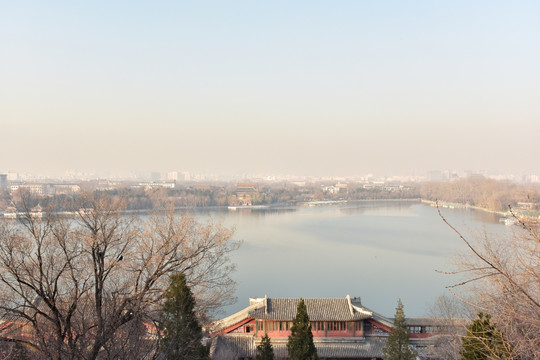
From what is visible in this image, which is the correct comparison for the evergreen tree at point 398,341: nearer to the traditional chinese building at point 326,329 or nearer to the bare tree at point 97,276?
the traditional chinese building at point 326,329

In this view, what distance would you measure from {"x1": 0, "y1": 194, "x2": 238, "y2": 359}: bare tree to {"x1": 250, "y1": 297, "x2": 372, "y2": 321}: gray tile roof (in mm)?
1180

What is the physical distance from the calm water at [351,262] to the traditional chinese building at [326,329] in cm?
84

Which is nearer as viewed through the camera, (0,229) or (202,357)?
(0,229)

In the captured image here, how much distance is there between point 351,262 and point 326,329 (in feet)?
15.0

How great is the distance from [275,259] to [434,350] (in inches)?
192

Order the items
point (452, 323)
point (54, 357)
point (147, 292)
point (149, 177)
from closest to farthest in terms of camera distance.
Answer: point (54, 357) → point (147, 292) → point (452, 323) → point (149, 177)

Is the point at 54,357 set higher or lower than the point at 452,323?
higher

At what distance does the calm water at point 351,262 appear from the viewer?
19.3ft

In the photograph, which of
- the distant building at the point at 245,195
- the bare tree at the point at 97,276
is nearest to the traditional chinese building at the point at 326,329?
the bare tree at the point at 97,276

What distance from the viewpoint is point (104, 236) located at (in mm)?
1925

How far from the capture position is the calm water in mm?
5883

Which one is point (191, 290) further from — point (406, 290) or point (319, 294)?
point (406, 290)

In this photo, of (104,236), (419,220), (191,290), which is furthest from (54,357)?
(419,220)

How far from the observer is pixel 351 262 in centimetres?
803
